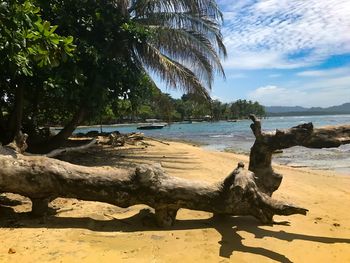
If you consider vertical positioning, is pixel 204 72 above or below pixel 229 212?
above

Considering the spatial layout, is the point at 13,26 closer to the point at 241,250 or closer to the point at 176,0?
the point at 241,250

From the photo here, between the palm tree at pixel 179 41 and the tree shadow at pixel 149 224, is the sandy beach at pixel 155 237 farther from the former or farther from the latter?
the palm tree at pixel 179 41

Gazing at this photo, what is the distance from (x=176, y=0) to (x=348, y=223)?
378 inches

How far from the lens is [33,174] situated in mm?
5246

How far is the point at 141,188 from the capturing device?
5.21m

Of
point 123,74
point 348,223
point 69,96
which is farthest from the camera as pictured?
point 123,74

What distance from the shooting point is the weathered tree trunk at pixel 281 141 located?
5.49 m

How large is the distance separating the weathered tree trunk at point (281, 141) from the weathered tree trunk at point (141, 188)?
0.86 metres

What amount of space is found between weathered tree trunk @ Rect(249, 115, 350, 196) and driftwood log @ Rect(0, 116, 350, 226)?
0.20ft

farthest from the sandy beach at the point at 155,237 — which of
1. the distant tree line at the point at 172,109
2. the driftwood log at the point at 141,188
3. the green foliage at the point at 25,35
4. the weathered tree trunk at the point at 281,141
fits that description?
the distant tree line at the point at 172,109

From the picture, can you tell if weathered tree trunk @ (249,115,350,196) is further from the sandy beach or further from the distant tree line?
the distant tree line

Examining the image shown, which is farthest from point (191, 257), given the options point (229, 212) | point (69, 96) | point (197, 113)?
point (197, 113)

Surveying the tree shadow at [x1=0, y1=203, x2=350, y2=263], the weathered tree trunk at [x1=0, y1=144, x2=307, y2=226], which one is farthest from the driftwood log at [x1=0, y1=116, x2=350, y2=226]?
the tree shadow at [x1=0, y1=203, x2=350, y2=263]

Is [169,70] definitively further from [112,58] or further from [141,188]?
[141,188]
